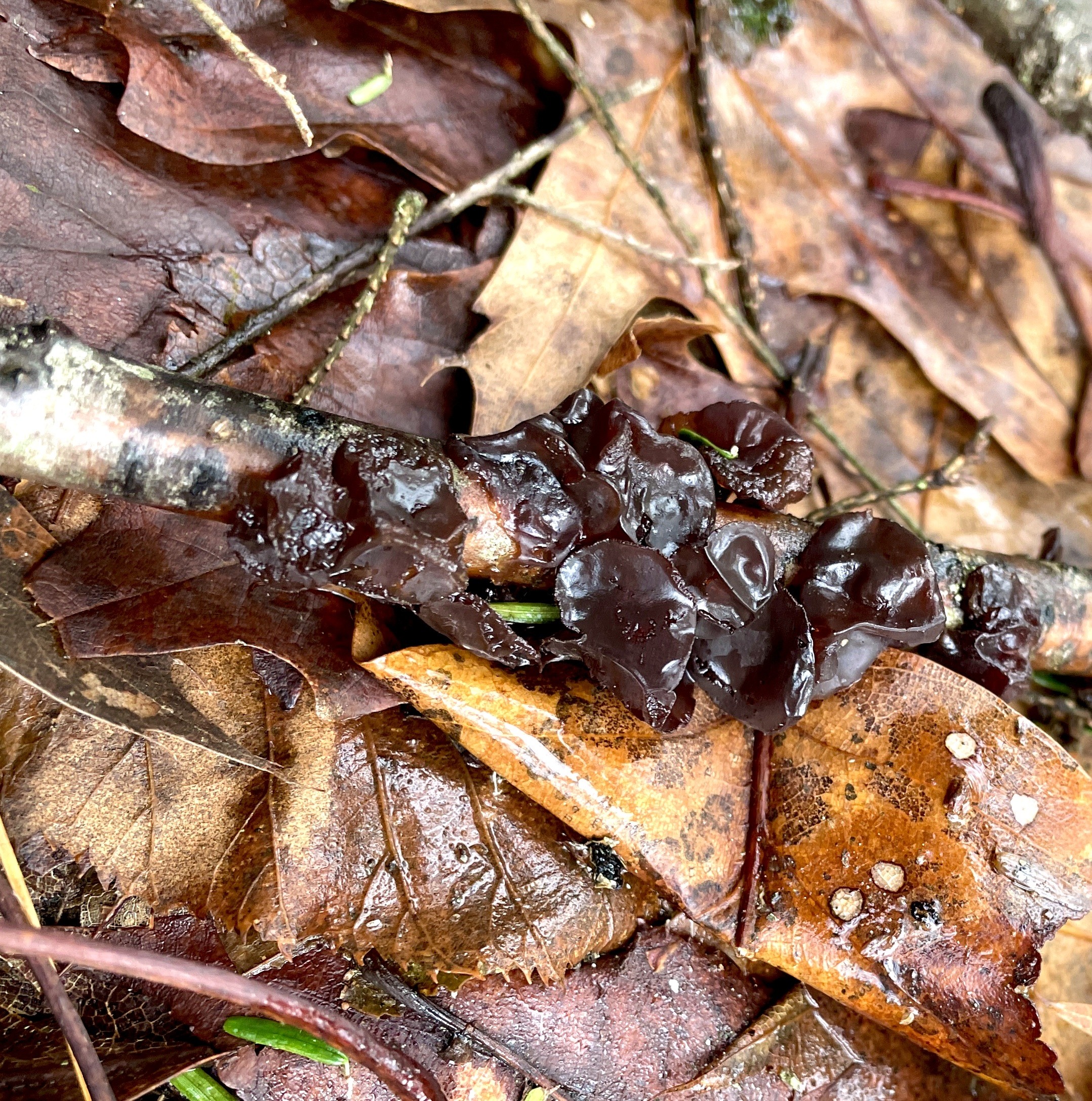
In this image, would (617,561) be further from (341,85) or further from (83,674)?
(341,85)

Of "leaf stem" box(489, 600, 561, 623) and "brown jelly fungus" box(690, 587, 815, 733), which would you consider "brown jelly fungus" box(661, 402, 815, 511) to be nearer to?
"brown jelly fungus" box(690, 587, 815, 733)

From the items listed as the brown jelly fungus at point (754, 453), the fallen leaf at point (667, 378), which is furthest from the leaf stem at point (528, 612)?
the fallen leaf at point (667, 378)

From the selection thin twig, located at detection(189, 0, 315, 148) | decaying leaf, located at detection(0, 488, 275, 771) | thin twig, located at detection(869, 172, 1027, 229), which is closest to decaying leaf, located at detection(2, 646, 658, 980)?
decaying leaf, located at detection(0, 488, 275, 771)

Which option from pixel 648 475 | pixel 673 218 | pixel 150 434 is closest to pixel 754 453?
pixel 648 475

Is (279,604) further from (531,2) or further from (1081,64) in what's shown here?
(1081,64)

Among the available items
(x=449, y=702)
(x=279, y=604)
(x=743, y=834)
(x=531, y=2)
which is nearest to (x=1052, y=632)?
(x=743, y=834)

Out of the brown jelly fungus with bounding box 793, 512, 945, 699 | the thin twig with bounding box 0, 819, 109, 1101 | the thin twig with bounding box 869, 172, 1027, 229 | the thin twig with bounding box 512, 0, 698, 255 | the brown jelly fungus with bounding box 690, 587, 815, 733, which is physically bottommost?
the thin twig with bounding box 0, 819, 109, 1101

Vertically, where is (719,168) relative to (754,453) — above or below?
above
